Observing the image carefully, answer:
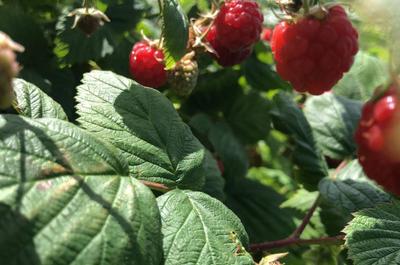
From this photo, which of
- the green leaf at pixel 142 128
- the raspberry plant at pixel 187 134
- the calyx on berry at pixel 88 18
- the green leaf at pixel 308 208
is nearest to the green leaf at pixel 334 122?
the raspberry plant at pixel 187 134

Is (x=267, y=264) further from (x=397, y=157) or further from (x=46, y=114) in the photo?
(x=46, y=114)

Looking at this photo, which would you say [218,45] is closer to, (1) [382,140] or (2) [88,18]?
(2) [88,18]

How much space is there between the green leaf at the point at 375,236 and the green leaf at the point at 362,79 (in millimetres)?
909

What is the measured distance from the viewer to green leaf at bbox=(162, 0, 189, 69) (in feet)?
4.19

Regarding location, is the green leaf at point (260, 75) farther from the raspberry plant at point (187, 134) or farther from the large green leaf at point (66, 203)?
the large green leaf at point (66, 203)

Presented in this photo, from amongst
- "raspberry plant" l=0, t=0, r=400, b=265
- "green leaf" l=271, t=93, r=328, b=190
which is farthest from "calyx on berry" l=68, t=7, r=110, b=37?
"green leaf" l=271, t=93, r=328, b=190

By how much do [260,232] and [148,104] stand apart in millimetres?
782

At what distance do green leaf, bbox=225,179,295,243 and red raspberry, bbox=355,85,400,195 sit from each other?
96 centimetres

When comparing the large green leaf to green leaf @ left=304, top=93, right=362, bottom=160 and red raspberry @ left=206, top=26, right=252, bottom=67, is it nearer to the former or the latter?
red raspberry @ left=206, top=26, right=252, bottom=67

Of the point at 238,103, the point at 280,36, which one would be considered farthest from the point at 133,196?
the point at 238,103

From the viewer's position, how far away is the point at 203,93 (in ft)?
6.68

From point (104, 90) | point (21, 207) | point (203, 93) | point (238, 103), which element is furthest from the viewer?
point (238, 103)

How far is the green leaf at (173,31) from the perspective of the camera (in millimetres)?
1277

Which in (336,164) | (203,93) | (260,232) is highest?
(203,93)
